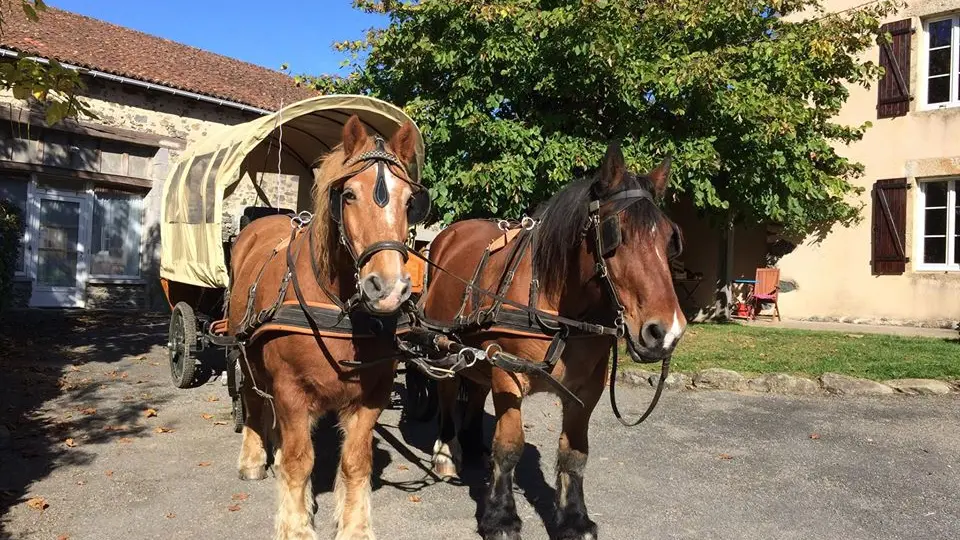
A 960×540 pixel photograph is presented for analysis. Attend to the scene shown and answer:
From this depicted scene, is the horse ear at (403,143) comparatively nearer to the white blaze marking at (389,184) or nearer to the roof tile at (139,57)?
the white blaze marking at (389,184)

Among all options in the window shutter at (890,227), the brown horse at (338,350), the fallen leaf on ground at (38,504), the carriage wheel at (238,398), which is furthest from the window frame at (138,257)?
the window shutter at (890,227)

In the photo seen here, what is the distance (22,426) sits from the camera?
5.54m

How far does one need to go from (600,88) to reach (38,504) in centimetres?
789

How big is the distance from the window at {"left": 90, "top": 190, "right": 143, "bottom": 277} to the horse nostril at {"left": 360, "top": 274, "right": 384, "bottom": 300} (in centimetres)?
1299

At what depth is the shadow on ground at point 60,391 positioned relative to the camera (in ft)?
15.8

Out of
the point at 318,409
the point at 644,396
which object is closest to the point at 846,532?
the point at 318,409

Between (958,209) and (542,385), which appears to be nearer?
(542,385)

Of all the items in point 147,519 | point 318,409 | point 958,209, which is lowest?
point 147,519

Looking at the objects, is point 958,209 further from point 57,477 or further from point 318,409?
point 57,477

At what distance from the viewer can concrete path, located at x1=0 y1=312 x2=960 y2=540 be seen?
3881 millimetres

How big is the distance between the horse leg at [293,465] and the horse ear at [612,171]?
5.89ft

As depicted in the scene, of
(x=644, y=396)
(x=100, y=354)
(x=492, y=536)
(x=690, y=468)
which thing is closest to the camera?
(x=492, y=536)

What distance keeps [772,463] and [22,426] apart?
607cm

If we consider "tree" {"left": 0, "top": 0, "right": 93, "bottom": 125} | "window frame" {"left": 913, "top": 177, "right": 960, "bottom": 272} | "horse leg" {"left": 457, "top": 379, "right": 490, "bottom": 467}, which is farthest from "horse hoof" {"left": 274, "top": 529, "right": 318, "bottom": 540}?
"window frame" {"left": 913, "top": 177, "right": 960, "bottom": 272}
